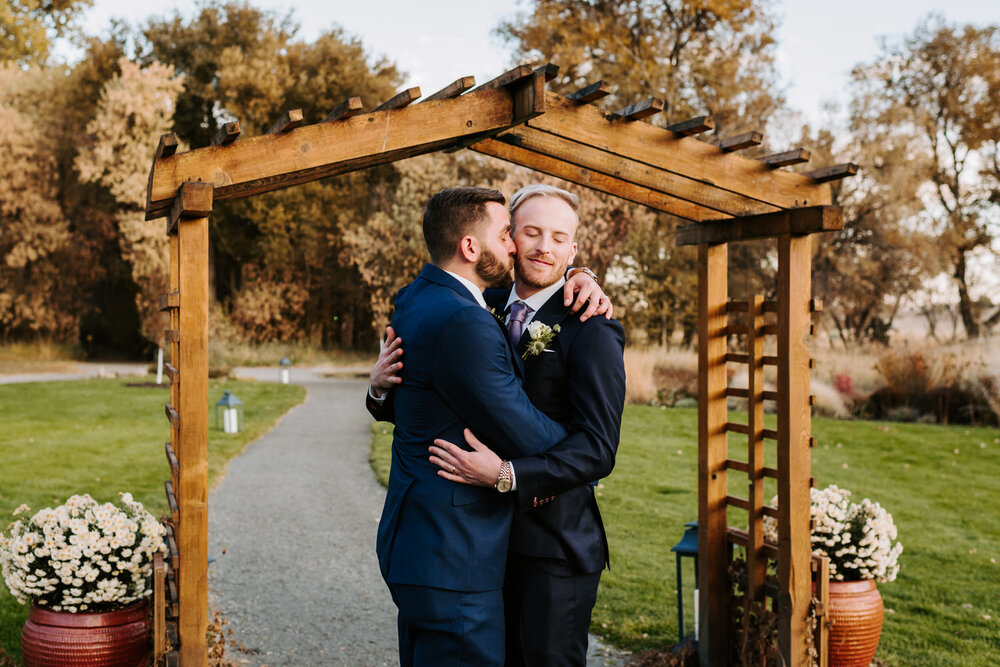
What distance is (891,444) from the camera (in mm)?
13305

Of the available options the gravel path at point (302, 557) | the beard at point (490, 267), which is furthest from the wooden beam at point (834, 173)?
the gravel path at point (302, 557)

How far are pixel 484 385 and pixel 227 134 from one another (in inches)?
52.2

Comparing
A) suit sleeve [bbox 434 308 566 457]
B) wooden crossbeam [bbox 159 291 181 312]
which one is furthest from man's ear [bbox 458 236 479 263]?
wooden crossbeam [bbox 159 291 181 312]

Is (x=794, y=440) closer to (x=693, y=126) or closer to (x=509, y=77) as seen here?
(x=693, y=126)

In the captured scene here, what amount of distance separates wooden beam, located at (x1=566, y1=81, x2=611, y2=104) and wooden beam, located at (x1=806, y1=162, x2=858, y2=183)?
103 centimetres

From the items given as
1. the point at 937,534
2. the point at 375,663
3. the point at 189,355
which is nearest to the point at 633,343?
the point at 937,534

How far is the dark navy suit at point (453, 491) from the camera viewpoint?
8.47 ft

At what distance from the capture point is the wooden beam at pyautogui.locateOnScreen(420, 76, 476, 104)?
10.7 feet

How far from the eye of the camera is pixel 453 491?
2.66m

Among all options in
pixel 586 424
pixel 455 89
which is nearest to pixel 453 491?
pixel 586 424

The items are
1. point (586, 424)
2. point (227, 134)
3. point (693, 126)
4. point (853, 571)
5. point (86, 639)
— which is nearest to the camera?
point (586, 424)

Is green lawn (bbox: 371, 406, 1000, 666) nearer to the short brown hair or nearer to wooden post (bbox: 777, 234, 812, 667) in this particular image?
wooden post (bbox: 777, 234, 812, 667)

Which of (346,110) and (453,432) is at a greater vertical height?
(346,110)

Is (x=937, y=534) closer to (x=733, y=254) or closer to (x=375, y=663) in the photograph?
(x=375, y=663)
